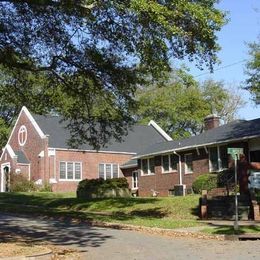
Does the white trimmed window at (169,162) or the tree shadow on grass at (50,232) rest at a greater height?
the white trimmed window at (169,162)

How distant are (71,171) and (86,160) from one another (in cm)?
195

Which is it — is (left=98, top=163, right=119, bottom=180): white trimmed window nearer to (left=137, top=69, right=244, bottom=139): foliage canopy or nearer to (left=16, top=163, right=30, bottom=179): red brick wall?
(left=16, top=163, right=30, bottom=179): red brick wall

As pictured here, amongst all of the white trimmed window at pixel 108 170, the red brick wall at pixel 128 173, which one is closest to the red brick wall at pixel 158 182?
the red brick wall at pixel 128 173

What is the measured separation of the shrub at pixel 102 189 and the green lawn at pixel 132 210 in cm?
339

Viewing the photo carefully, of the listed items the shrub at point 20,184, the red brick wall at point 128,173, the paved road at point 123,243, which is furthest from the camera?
the red brick wall at point 128,173

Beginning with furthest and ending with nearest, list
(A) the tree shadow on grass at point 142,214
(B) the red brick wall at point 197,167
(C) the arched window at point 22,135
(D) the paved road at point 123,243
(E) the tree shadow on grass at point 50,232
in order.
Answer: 1. (C) the arched window at point 22,135
2. (B) the red brick wall at point 197,167
3. (A) the tree shadow on grass at point 142,214
4. (E) the tree shadow on grass at point 50,232
5. (D) the paved road at point 123,243

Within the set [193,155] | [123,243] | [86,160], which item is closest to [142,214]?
[123,243]

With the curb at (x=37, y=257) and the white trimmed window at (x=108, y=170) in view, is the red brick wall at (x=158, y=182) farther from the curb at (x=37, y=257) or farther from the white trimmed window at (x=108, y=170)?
the curb at (x=37, y=257)

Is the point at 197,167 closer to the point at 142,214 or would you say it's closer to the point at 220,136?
the point at 220,136

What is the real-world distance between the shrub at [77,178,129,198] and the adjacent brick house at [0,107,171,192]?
46.6 feet

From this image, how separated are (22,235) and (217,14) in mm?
8730

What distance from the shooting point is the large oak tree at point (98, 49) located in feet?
48.7

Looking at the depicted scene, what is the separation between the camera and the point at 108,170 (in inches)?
2048

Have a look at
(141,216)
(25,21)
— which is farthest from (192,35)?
(141,216)
